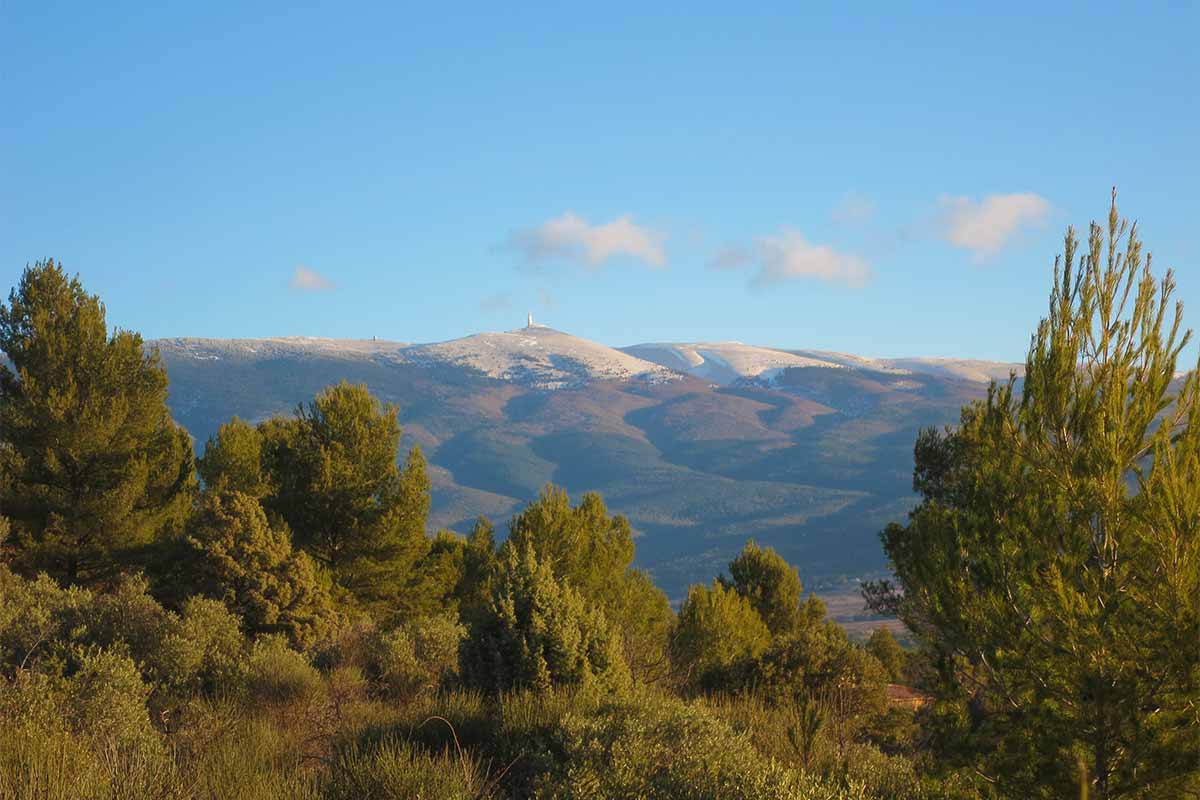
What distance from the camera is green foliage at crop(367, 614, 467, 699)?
13836 mm

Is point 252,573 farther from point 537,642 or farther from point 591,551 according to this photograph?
point 591,551

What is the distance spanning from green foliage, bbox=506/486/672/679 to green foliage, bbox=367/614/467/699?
9916mm

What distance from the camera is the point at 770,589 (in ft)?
138

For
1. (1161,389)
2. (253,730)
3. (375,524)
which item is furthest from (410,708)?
(375,524)

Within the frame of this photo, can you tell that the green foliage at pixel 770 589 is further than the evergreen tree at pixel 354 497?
Yes

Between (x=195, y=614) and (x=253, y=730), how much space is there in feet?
23.6

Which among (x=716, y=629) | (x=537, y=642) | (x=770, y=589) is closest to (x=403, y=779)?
(x=537, y=642)

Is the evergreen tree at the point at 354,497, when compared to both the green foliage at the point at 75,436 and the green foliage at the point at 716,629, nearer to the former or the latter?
the green foliage at the point at 75,436

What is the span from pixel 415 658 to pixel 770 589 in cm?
2896

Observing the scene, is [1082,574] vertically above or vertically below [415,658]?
above

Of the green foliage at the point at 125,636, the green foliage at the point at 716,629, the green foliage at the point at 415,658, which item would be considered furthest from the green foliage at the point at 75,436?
the green foliage at the point at 716,629

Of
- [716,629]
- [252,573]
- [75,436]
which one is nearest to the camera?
[252,573]

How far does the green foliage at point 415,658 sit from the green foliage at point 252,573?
159 inches

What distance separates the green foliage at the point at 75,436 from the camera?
24.3 meters
